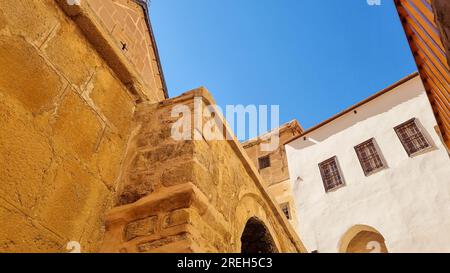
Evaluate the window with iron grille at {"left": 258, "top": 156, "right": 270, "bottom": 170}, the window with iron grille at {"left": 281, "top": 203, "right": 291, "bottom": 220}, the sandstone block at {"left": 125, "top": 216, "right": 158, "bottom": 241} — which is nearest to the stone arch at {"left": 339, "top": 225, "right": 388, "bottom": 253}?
the window with iron grille at {"left": 281, "top": 203, "right": 291, "bottom": 220}

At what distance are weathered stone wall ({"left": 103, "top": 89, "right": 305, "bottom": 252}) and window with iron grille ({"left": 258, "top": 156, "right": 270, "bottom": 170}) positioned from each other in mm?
12488

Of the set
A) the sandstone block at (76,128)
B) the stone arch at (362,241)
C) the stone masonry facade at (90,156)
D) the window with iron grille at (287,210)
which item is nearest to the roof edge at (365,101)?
the window with iron grille at (287,210)

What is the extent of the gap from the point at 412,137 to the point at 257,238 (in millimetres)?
9602

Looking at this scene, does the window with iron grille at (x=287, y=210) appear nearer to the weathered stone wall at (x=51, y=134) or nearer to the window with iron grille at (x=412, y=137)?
the window with iron grille at (x=412, y=137)

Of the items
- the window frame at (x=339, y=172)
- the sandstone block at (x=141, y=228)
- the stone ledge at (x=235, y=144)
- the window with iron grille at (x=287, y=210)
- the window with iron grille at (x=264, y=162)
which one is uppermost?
the window with iron grille at (x=264, y=162)

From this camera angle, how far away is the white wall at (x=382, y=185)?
9.50 m

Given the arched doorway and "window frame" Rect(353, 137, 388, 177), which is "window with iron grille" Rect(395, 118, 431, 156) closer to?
"window frame" Rect(353, 137, 388, 177)

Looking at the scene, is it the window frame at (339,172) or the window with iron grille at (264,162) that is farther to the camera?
the window with iron grille at (264,162)

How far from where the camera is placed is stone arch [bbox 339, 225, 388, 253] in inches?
415

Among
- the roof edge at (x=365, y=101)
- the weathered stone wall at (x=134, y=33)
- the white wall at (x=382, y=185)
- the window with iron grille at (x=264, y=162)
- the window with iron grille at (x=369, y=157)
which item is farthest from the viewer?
the window with iron grille at (x=264, y=162)

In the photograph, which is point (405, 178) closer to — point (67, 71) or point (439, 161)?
point (439, 161)

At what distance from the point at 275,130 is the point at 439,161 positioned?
8214 mm

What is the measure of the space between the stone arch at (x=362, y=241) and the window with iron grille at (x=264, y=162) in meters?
5.42
